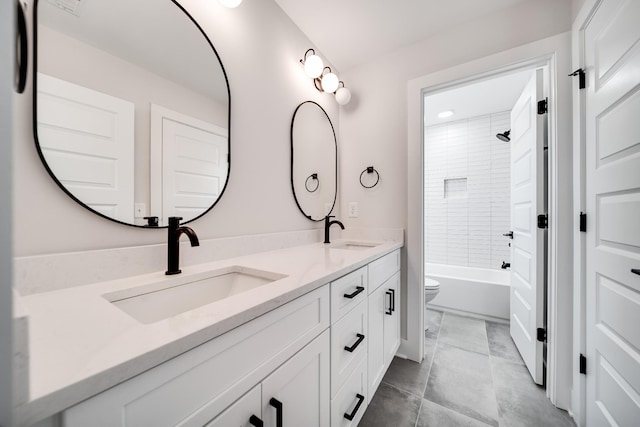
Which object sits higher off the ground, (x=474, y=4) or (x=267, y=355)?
(x=474, y=4)

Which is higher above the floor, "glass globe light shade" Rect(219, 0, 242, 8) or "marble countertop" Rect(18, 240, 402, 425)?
"glass globe light shade" Rect(219, 0, 242, 8)

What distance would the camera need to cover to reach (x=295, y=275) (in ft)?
2.74

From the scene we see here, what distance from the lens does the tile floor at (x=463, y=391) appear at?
125 centimetres

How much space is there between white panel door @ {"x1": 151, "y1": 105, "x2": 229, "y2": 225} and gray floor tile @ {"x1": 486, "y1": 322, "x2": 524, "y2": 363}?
7.55ft

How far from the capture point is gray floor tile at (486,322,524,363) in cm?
181

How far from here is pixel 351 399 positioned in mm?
1076

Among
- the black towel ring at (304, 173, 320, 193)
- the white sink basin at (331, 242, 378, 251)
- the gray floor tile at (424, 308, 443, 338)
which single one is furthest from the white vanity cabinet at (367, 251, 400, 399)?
the black towel ring at (304, 173, 320, 193)

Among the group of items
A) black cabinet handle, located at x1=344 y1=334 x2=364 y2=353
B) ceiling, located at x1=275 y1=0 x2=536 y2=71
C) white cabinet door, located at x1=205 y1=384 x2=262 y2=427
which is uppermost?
ceiling, located at x1=275 y1=0 x2=536 y2=71

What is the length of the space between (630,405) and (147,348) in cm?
160

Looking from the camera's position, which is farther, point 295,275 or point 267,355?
point 295,275

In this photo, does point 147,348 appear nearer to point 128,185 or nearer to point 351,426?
point 128,185

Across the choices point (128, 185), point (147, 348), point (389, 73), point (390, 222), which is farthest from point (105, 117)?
point (389, 73)

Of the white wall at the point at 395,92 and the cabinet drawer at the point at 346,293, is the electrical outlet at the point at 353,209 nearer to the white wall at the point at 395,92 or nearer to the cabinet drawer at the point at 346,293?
the white wall at the point at 395,92

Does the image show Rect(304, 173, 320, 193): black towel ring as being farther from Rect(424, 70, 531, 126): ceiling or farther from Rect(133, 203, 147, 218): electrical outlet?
Rect(424, 70, 531, 126): ceiling
